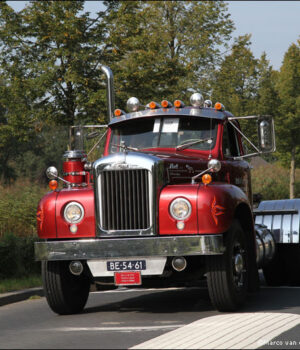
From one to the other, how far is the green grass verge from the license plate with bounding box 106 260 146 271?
12.3ft

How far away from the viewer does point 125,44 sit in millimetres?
22938

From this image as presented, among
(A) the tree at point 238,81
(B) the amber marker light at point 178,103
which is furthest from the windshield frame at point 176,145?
(A) the tree at point 238,81

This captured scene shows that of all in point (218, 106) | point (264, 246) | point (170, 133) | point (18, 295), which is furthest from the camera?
point (18, 295)

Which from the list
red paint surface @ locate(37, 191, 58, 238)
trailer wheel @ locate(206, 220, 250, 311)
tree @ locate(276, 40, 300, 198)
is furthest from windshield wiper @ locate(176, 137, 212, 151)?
tree @ locate(276, 40, 300, 198)

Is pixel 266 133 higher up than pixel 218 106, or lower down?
lower down

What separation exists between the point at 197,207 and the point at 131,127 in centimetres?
251

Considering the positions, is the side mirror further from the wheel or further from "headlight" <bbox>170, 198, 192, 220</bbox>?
the wheel

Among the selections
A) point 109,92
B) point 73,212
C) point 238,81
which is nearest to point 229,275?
point 73,212

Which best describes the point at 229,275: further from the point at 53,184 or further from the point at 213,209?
the point at 53,184

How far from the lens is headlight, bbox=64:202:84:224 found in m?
9.49

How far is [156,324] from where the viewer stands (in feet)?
29.3

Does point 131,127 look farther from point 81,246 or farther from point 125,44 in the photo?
point 125,44

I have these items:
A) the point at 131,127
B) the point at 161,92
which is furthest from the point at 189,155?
the point at 161,92

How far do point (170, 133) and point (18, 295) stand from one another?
11.9 feet
